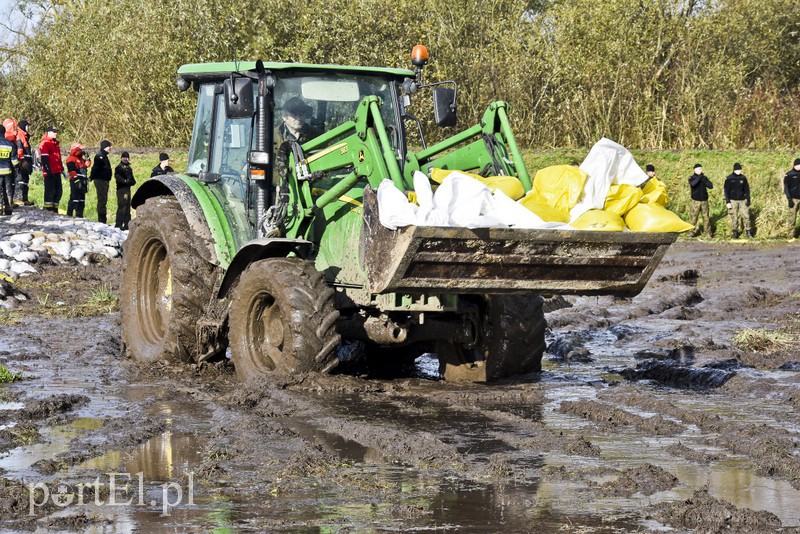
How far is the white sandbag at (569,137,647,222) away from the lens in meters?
7.50

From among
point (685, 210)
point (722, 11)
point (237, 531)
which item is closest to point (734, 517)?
point (237, 531)

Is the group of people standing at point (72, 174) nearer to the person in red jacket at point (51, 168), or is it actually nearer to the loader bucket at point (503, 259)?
the person in red jacket at point (51, 168)

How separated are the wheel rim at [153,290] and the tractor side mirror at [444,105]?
2.85 meters

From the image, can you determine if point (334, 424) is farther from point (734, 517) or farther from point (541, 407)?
point (734, 517)

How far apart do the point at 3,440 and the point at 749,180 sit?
19.9 metres

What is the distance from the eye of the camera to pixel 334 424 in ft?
23.4

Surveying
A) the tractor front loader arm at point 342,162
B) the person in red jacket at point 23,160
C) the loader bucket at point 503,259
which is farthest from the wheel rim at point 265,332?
the person in red jacket at point 23,160

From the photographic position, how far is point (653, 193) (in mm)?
7754

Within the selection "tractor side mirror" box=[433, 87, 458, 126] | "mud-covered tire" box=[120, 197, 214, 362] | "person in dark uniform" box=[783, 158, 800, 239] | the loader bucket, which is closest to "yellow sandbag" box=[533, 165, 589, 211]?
the loader bucket

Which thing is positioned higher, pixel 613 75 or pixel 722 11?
pixel 722 11

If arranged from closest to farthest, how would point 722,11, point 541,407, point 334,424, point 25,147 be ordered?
point 334,424
point 541,407
point 25,147
point 722,11

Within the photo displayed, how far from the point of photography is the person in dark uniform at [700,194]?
22.9m

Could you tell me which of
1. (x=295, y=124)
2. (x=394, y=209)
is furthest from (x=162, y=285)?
(x=394, y=209)

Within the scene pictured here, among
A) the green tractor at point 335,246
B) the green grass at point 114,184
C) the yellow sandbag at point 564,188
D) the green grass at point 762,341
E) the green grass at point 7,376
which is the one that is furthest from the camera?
the green grass at point 114,184
